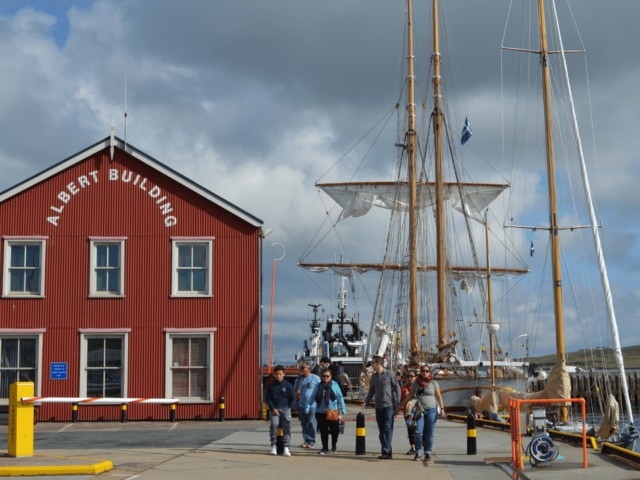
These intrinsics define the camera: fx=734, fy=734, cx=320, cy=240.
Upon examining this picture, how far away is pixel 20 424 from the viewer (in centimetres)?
1343

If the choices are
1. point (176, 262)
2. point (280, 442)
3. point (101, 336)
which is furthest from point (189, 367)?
point (280, 442)

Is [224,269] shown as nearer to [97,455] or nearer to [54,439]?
[54,439]

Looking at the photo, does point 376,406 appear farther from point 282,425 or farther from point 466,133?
point 466,133

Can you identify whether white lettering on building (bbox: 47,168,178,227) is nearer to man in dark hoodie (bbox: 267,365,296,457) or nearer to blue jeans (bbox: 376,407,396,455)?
man in dark hoodie (bbox: 267,365,296,457)

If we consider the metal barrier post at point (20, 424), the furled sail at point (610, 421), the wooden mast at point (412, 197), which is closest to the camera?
the metal barrier post at point (20, 424)

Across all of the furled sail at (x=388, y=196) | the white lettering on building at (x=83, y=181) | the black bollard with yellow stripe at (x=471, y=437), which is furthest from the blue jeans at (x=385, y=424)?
the furled sail at (x=388, y=196)

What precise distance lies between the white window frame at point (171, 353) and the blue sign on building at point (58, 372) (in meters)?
3.21

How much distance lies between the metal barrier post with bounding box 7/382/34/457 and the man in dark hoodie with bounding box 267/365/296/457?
4450mm

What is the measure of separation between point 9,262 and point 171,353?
6.09m

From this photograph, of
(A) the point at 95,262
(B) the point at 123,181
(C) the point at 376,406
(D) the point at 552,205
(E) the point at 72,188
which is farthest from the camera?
(D) the point at 552,205

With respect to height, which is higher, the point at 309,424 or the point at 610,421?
the point at 309,424

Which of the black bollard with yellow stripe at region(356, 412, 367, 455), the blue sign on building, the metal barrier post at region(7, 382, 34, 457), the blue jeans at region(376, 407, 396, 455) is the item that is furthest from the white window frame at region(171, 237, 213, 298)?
the blue jeans at region(376, 407, 396, 455)

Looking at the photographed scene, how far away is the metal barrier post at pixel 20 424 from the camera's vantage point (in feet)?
43.8

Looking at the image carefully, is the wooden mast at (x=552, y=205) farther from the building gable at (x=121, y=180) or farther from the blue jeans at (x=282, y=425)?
the blue jeans at (x=282, y=425)
